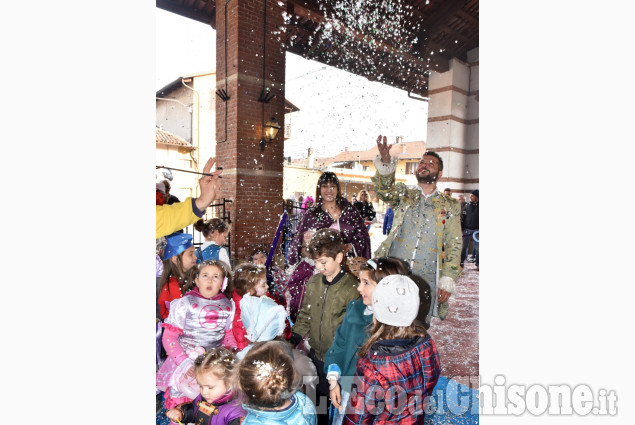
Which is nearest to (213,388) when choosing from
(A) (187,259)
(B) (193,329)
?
(B) (193,329)

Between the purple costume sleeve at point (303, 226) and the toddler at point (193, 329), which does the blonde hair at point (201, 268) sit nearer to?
the toddler at point (193, 329)

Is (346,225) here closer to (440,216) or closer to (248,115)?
(440,216)

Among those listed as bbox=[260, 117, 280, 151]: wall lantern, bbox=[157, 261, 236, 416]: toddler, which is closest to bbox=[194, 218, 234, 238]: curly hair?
bbox=[157, 261, 236, 416]: toddler

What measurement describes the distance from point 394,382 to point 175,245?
1571 millimetres

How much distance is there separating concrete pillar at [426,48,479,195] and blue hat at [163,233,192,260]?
A: 185cm

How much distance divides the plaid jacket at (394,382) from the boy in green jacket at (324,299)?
42cm

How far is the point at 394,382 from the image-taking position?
115 cm

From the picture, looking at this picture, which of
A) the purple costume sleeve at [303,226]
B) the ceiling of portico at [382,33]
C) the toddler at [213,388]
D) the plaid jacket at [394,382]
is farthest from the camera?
the ceiling of portico at [382,33]

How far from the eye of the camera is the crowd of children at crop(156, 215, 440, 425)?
111 cm

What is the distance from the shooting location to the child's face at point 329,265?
1.64m

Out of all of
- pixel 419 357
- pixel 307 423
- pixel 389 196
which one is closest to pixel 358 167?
pixel 389 196

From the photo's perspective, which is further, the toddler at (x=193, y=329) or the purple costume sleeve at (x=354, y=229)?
the purple costume sleeve at (x=354, y=229)

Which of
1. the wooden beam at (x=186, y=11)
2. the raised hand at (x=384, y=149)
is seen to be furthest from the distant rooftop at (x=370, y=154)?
the wooden beam at (x=186, y=11)

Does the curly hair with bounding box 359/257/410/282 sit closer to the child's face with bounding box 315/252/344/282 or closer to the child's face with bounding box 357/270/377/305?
the child's face with bounding box 357/270/377/305
